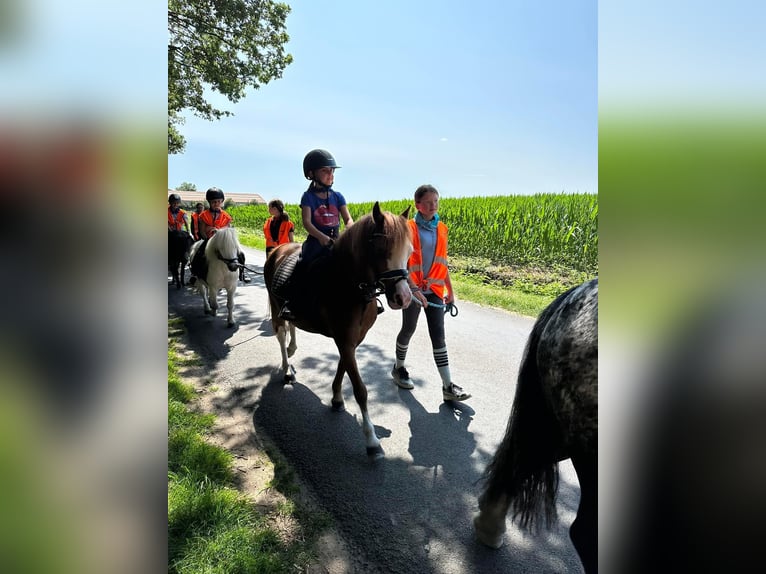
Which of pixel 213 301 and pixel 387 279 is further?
pixel 213 301

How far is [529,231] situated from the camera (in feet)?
42.2

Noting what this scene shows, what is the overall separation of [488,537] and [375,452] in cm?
107

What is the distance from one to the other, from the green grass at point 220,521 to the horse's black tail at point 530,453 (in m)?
1.14

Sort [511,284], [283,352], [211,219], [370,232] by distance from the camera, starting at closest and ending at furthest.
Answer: [370,232]
[283,352]
[211,219]
[511,284]

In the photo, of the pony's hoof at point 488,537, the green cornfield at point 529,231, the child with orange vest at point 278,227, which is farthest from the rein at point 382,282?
the green cornfield at point 529,231

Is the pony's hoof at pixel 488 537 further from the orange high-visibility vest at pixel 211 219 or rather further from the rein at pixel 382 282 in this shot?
the orange high-visibility vest at pixel 211 219

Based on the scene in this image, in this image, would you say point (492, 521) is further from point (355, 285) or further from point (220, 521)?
point (355, 285)

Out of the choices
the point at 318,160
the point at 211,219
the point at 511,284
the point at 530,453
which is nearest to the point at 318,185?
the point at 318,160

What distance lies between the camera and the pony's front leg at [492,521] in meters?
2.22

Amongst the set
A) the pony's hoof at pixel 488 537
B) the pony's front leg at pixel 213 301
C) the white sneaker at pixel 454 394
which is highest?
the pony's front leg at pixel 213 301
